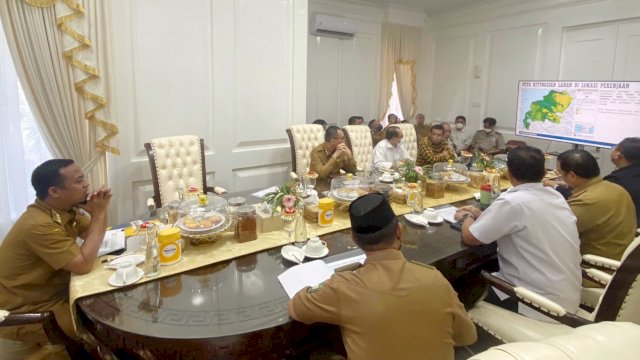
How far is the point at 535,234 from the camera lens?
173 centimetres

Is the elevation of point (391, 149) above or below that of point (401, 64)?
below

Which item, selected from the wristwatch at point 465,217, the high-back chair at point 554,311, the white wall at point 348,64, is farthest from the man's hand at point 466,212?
the white wall at point 348,64

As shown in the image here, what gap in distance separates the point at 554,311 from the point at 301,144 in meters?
Answer: 2.68

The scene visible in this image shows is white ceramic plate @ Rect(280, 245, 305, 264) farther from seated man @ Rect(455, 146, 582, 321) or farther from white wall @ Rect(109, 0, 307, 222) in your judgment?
white wall @ Rect(109, 0, 307, 222)

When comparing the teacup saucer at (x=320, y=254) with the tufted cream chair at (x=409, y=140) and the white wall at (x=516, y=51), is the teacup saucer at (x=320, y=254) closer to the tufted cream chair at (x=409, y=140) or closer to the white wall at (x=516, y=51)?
the tufted cream chair at (x=409, y=140)

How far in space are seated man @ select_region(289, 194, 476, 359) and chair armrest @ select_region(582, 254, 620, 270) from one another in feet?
3.83

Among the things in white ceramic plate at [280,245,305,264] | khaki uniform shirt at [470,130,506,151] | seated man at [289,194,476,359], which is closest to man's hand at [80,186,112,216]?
white ceramic plate at [280,245,305,264]

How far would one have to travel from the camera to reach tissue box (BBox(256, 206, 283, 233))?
194 centimetres

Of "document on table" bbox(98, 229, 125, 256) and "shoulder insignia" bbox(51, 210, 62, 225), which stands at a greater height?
"shoulder insignia" bbox(51, 210, 62, 225)

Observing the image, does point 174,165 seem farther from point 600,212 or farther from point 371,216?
point 600,212

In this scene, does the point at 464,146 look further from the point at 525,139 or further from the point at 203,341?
the point at 203,341

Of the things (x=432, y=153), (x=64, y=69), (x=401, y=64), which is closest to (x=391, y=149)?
(x=432, y=153)

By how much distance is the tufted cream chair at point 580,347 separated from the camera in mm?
695

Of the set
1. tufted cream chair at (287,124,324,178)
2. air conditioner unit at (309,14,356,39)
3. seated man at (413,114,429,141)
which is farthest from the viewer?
seated man at (413,114,429,141)
